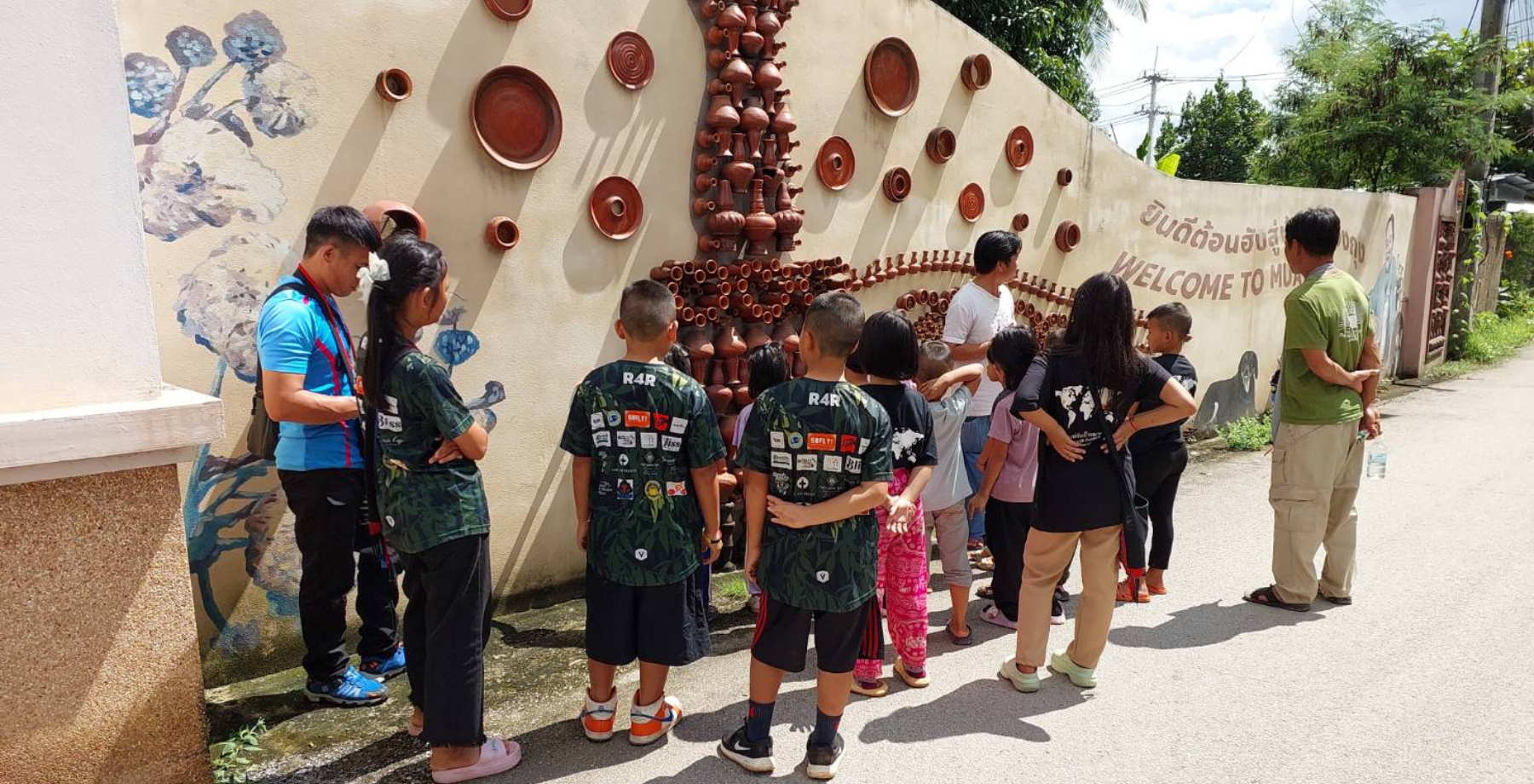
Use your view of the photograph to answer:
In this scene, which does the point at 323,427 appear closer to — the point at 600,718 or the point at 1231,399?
the point at 600,718

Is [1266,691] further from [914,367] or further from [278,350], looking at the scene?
[278,350]

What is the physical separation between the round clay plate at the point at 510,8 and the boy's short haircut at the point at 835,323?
2.01 meters

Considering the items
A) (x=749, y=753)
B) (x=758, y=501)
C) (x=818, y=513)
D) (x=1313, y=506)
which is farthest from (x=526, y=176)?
(x=1313, y=506)

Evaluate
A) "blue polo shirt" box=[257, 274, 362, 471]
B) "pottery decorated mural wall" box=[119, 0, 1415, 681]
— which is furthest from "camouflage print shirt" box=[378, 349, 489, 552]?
"pottery decorated mural wall" box=[119, 0, 1415, 681]

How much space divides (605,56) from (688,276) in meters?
1.03

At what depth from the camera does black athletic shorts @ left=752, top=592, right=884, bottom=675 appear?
270 cm

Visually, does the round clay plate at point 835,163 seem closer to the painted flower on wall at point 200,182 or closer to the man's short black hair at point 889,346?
the man's short black hair at point 889,346

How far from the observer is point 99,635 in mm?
2330

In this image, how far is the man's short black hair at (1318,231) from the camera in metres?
3.97

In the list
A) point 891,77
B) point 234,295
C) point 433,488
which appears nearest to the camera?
point 433,488

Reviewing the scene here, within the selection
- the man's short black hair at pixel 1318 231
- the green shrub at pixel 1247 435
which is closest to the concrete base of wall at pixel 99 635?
the man's short black hair at pixel 1318 231

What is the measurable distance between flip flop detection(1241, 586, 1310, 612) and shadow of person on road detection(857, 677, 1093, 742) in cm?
139

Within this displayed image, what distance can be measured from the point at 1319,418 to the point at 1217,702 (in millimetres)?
1516

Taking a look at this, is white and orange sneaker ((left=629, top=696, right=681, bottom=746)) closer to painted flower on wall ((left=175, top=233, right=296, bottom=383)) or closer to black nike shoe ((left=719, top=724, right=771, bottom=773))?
black nike shoe ((left=719, top=724, right=771, bottom=773))
